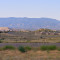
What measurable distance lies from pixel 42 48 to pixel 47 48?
75 cm

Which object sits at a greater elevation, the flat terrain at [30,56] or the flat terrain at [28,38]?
the flat terrain at [30,56]

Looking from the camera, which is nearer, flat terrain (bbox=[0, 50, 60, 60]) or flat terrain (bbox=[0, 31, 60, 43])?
flat terrain (bbox=[0, 50, 60, 60])

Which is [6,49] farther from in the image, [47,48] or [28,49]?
[47,48]

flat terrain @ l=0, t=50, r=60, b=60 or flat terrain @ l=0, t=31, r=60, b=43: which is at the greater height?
flat terrain @ l=0, t=50, r=60, b=60

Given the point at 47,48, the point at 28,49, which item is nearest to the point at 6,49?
the point at 28,49

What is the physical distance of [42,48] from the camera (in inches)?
1478

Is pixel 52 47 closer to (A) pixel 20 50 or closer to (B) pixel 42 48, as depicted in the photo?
(B) pixel 42 48

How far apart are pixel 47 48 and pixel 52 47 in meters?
1.52

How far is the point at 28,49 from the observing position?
36719mm

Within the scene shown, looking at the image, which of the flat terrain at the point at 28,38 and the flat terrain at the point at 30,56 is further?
the flat terrain at the point at 28,38

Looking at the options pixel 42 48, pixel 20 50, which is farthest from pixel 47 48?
pixel 20 50

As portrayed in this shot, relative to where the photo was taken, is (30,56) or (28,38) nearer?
(30,56)

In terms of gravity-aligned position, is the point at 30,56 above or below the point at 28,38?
above

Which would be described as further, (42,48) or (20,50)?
(42,48)
